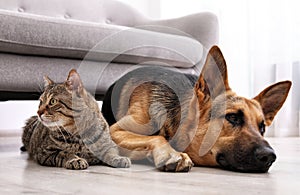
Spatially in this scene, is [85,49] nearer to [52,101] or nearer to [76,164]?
[52,101]

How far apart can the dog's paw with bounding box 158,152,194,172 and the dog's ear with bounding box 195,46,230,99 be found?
10.2 inches

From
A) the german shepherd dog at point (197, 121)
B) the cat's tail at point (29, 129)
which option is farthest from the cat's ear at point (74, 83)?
the cat's tail at point (29, 129)

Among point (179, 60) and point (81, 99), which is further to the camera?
point (179, 60)

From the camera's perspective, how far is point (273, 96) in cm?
176

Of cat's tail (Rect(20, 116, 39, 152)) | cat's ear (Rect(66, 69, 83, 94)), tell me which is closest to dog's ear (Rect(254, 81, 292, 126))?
cat's ear (Rect(66, 69, 83, 94))

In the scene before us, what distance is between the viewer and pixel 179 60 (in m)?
3.02

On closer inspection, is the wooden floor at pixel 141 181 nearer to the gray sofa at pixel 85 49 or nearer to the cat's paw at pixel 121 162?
the cat's paw at pixel 121 162

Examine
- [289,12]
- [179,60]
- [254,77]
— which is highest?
[289,12]

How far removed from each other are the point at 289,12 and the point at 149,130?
216 centimetres

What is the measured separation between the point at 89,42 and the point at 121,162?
43.1 inches

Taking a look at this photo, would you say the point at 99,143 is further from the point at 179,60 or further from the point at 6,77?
the point at 179,60

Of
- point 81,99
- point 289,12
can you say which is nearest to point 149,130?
point 81,99

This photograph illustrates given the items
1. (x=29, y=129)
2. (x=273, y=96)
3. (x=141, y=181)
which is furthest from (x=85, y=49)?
(x=141, y=181)

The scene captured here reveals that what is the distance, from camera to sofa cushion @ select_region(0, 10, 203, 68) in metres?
2.37
